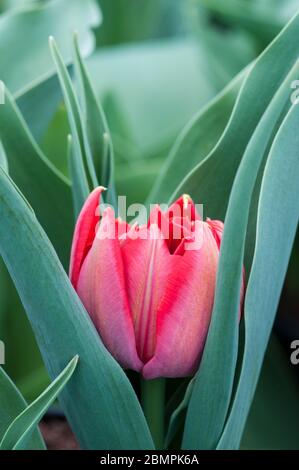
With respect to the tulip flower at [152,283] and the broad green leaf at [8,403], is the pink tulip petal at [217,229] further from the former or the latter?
the broad green leaf at [8,403]

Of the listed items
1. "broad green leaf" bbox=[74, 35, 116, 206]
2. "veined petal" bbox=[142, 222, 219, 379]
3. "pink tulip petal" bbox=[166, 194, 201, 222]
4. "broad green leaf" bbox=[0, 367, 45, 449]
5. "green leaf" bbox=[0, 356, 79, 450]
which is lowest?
"broad green leaf" bbox=[0, 367, 45, 449]

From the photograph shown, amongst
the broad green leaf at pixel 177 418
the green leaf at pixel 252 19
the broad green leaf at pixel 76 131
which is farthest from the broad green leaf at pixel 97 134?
the green leaf at pixel 252 19

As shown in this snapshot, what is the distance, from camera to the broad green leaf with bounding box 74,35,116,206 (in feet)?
1.64

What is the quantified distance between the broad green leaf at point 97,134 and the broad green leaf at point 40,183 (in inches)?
1.0

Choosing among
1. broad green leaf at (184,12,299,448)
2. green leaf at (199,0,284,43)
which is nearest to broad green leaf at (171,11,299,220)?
broad green leaf at (184,12,299,448)

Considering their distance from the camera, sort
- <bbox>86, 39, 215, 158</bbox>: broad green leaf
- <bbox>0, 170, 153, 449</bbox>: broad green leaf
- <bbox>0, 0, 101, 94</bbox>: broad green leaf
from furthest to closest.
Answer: <bbox>86, 39, 215, 158</bbox>: broad green leaf → <bbox>0, 0, 101, 94</bbox>: broad green leaf → <bbox>0, 170, 153, 449</bbox>: broad green leaf

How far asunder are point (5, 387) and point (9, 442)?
4cm

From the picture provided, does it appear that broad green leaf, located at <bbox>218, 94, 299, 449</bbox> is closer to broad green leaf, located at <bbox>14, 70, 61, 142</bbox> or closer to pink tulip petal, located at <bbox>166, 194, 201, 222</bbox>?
pink tulip petal, located at <bbox>166, 194, 201, 222</bbox>

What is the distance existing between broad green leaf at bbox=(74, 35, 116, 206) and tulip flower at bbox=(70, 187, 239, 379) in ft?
0.28

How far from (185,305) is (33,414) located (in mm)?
84

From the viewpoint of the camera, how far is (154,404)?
1.51ft

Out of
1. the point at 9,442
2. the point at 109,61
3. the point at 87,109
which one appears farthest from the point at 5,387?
the point at 109,61

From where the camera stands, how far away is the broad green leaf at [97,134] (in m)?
0.50

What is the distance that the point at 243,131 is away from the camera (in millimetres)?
473
